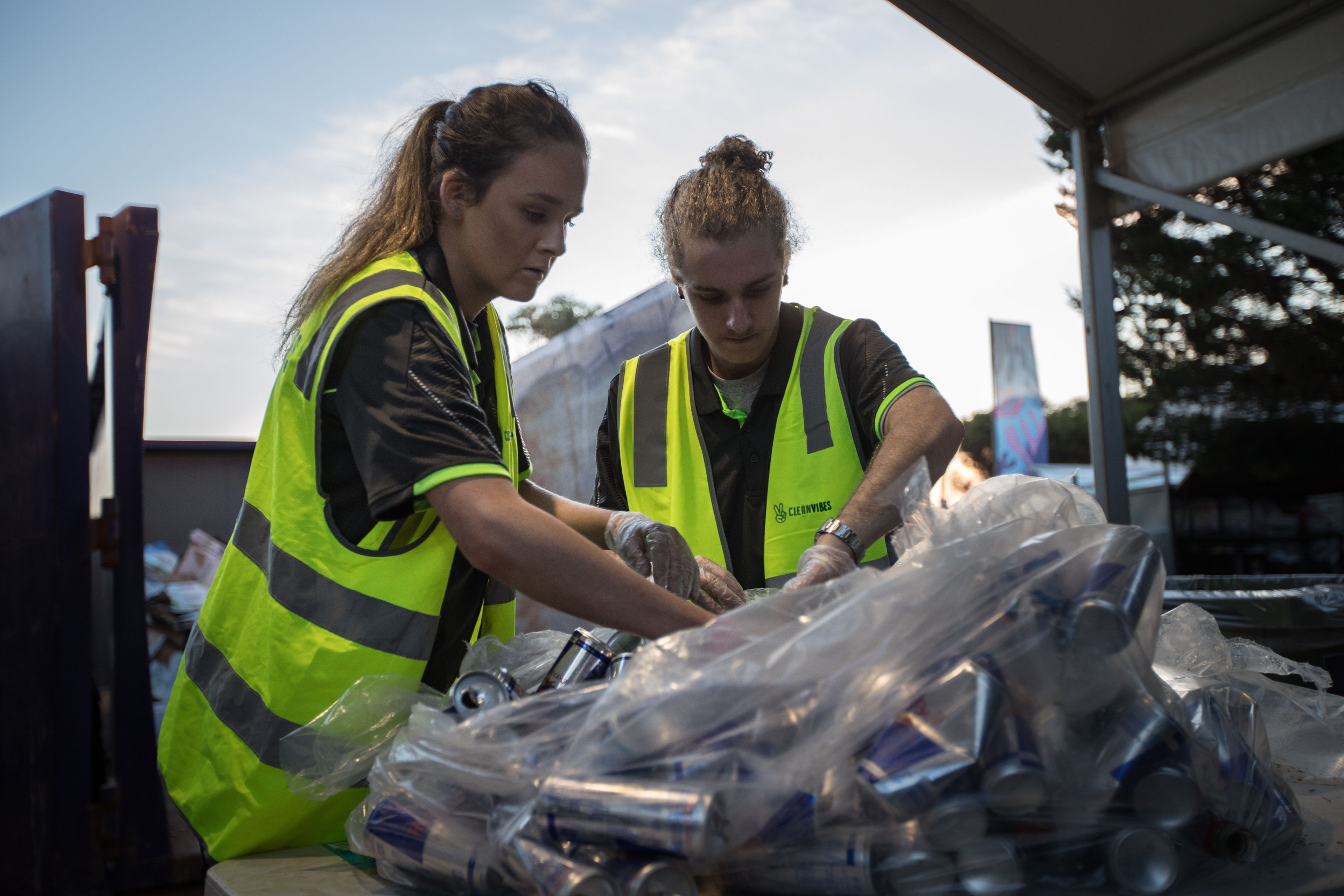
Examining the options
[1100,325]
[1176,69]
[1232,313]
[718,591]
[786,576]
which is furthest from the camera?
[1232,313]

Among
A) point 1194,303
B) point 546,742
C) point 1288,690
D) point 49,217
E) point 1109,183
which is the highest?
point 1194,303

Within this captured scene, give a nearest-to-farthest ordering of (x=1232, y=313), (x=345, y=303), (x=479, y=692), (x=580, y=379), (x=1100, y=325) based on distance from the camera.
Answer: (x=479, y=692) → (x=345, y=303) → (x=1100, y=325) → (x=580, y=379) → (x=1232, y=313)

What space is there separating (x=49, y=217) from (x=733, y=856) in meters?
2.70

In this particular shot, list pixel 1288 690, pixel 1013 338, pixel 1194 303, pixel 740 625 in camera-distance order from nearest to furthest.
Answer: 1. pixel 740 625
2. pixel 1288 690
3. pixel 1194 303
4. pixel 1013 338

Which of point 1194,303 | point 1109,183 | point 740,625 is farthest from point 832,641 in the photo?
point 1194,303

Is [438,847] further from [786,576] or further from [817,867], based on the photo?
[786,576]

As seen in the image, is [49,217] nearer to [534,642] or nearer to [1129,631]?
[534,642]

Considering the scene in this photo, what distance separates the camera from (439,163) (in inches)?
55.8

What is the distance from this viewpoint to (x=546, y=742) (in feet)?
2.55

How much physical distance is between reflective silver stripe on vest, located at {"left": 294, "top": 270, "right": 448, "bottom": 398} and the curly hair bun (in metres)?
0.86

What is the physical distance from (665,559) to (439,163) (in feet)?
2.37

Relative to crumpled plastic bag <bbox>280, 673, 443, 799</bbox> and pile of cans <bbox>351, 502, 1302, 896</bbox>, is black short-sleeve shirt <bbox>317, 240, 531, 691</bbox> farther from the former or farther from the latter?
pile of cans <bbox>351, 502, 1302, 896</bbox>

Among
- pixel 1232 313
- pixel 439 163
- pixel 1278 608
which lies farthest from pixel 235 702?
pixel 1232 313

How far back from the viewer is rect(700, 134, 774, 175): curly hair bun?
187 centimetres
